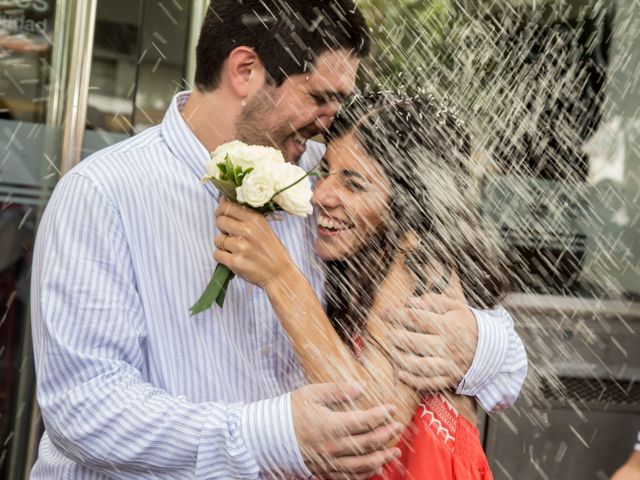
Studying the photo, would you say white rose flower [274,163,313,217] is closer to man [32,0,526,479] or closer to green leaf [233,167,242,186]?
green leaf [233,167,242,186]

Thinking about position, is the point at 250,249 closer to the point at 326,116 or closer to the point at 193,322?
the point at 193,322

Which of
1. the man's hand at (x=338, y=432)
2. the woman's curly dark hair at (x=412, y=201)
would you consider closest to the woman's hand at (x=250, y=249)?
the man's hand at (x=338, y=432)

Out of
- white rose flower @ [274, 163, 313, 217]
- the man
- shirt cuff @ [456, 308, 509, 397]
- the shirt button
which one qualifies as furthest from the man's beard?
shirt cuff @ [456, 308, 509, 397]

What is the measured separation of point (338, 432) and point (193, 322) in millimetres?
460

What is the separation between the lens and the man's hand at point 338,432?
7.13 feet

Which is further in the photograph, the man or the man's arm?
the man's arm

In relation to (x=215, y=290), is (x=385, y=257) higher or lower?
higher

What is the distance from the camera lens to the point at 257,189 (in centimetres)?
230

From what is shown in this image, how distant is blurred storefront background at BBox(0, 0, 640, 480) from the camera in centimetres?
434

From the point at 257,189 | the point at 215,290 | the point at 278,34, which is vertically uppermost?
the point at 278,34

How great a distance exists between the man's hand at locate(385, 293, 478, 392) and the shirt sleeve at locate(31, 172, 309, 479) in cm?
36

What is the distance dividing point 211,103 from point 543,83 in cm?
350

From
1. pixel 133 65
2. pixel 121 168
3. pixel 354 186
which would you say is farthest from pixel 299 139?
pixel 133 65

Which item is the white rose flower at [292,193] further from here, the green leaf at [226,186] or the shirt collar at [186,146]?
the shirt collar at [186,146]
